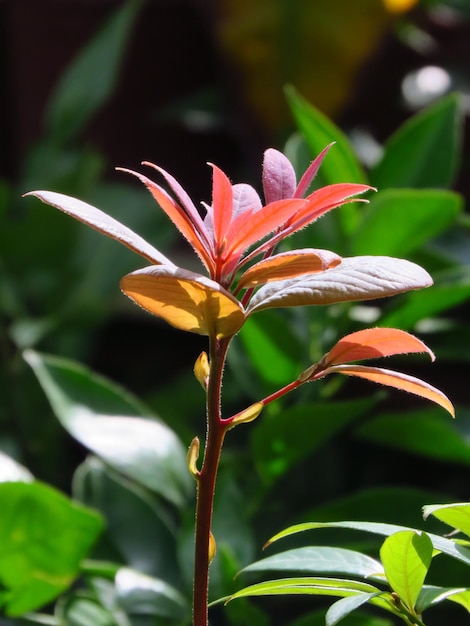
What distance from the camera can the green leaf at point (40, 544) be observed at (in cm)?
55

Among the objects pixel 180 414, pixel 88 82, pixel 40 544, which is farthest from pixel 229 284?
pixel 88 82

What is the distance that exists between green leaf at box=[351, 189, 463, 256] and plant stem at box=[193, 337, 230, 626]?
402 millimetres

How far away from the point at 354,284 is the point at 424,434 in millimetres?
462

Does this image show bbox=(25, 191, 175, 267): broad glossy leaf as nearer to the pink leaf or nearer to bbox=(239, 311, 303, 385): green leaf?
the pink leaf

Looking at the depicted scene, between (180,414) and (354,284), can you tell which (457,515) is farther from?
(180,414)

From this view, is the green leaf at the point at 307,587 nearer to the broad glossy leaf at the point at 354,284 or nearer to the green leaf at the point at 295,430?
the broad glossy leaf at the point at 354,284

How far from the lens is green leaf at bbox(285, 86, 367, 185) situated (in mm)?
720

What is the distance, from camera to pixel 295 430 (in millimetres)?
664

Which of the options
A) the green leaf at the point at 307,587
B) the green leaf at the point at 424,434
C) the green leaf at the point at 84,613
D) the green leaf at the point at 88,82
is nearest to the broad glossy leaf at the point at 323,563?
the green leaf at the point at 307,587

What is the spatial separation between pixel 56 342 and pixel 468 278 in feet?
1.75

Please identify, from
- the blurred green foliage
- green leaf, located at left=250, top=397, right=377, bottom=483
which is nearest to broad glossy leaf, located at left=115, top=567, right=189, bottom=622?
the blurred green foliage

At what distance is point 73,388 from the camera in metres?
0.65

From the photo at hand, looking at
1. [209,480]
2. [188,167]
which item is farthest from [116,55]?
[209,480]

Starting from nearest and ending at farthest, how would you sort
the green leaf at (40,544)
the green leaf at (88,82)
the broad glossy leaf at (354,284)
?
1. the broad glossy leaf at (354,284)
2. the green leaf at (40,544)
3. the green leaf at (88,82)
